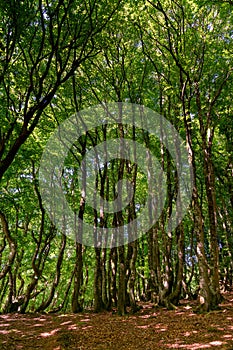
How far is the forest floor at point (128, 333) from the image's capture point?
24.0ft

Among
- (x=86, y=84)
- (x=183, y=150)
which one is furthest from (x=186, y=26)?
(x=183, y=150)

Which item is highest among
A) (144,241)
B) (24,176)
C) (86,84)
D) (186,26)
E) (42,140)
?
(186,26)

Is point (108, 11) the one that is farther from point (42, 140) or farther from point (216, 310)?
point (216, 310)

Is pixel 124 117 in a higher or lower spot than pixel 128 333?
higher

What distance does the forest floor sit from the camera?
7320 millimetres

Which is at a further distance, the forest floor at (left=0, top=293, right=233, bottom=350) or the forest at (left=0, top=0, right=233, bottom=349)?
the forest at (left=0, top=0, right=233, bottom=349)

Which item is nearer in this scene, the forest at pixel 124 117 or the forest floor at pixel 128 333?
the forest floor at pixel 128 333

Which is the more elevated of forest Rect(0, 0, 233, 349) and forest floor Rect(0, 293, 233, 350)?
forest Rect(0, 0, 233, 349)

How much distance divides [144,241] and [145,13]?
1900 cm

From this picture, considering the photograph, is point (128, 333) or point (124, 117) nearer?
point (128, 333)

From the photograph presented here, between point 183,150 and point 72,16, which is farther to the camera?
point 183,150

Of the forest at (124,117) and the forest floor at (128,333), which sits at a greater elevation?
the forest at (124,117)

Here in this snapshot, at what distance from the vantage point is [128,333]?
28.9ft

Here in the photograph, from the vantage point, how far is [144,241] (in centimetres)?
2616
